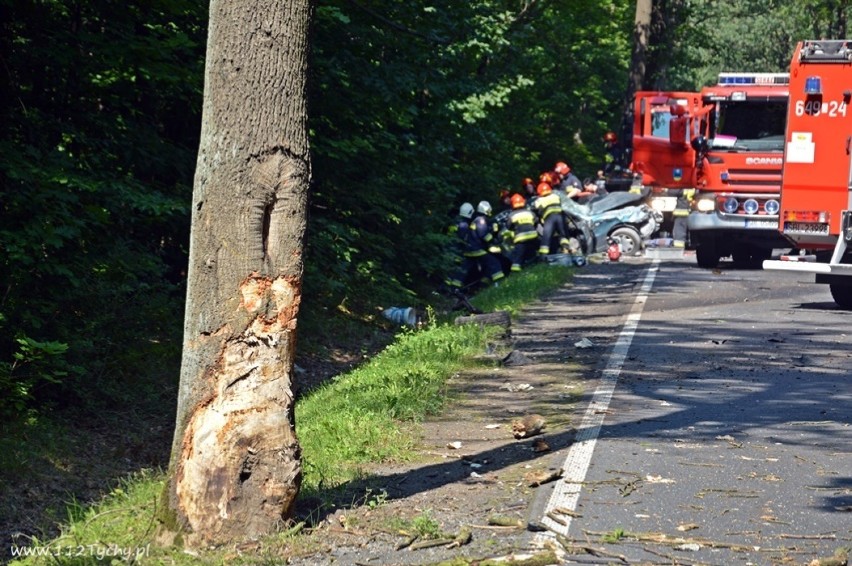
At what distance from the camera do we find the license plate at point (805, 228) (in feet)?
53.9

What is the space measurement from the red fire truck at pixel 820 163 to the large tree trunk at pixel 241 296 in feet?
35.6

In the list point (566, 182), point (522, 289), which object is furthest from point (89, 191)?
point (566, 182)

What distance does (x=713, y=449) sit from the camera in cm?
786

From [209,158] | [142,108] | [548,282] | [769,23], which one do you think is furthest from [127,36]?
[769,23]

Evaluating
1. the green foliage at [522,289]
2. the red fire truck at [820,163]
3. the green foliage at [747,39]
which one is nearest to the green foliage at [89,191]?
the green foliage at [522,289]

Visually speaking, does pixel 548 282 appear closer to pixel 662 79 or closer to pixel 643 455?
pixel 643 455

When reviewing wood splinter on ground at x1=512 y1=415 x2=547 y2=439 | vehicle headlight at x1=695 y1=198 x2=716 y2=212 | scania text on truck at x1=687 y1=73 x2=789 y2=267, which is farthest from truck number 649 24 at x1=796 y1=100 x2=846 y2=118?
wood splinter on ground at x1=512 y1=415 x2=547 y2=439

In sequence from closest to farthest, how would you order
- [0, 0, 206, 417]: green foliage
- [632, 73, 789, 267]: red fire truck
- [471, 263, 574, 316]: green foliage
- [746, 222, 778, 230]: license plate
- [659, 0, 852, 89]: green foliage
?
[0, 0, 206, 417]: green foliage, [471, 263, 574, 316]: green foliage, [746, 222, 778, 230]: license plate, [632, 73, 789, 267]: red fire truck, [659, 0, 852, 89]: green foliage

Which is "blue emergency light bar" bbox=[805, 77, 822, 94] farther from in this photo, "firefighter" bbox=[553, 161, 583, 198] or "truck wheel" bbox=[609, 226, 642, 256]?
"firefighter" bbox=[553, 161, 583, 198]

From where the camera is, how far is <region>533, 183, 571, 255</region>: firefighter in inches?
936

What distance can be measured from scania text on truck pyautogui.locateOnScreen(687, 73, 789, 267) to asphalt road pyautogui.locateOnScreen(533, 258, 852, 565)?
612 cm

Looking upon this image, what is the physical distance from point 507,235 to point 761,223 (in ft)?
16.8

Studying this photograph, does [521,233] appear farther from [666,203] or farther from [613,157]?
[613,157]

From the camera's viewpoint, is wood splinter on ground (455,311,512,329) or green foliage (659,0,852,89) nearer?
wood splinter on ground (455,311,512,329)
